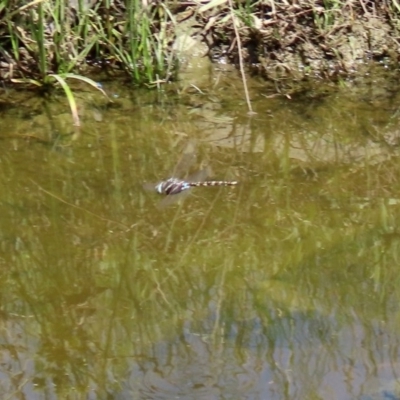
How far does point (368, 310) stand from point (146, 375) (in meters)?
0.66

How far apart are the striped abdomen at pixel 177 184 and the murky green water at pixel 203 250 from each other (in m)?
0.04

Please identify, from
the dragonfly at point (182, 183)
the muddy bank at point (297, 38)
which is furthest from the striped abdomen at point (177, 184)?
the muddy bank at point (297, 38)

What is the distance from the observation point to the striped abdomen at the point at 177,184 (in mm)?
2865

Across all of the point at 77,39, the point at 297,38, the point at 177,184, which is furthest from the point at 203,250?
the point at 297,38

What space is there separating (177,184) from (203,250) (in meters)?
0.42

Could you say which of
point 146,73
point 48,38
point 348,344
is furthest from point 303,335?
point 48,38

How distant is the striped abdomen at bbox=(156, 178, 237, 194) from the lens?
2865 millimetres

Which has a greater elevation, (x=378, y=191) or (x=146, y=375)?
(x=146, y=375)

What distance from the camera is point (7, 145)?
126 inches

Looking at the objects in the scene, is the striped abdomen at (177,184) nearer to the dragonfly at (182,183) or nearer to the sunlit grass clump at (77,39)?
the dragonfly at (182,183)

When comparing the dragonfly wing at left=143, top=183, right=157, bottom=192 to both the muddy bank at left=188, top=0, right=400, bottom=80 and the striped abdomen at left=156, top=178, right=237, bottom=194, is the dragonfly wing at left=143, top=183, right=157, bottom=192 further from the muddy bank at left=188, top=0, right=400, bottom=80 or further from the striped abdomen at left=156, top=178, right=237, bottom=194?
the muddy bank at left=188, top=0, right=400, bottom=80

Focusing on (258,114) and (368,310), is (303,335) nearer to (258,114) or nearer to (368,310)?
(368,310)

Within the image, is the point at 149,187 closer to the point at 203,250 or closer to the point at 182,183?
the point at 182,183

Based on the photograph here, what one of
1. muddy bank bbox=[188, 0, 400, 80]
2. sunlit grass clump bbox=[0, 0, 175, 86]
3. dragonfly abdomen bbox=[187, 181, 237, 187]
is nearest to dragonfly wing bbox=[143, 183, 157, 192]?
dragonfly abdomen bbox=[187, 181, 237, 187]
